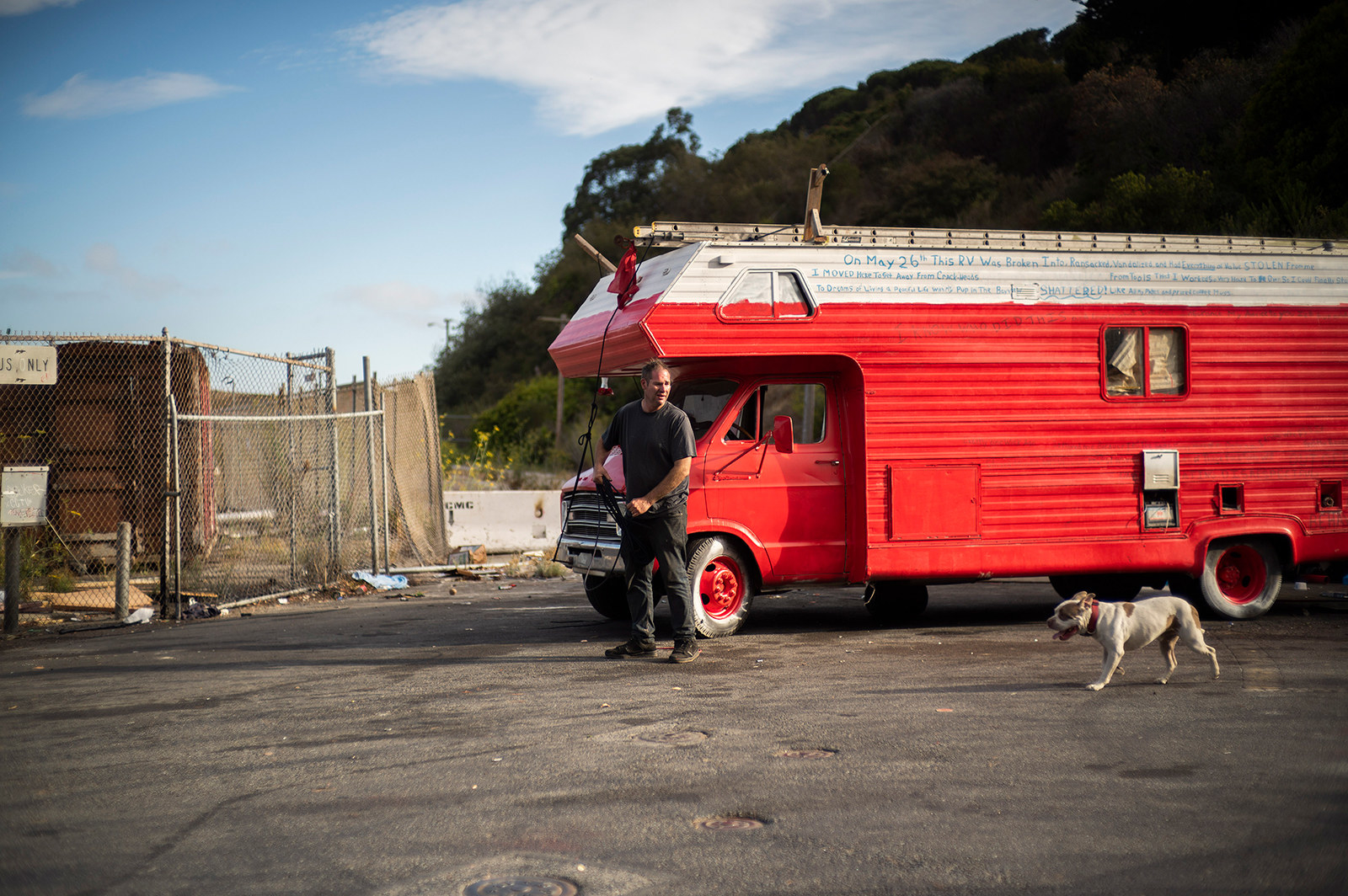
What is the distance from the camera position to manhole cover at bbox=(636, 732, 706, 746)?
5316mm

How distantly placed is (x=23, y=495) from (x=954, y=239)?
8378 millimetres

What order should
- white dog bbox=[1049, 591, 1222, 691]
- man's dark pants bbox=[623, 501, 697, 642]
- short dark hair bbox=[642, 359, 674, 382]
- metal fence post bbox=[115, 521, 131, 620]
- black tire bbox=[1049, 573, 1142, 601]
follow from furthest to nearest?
1. metal fence post bbox=[115, 521, 131, 620]
2. black tire bbox=[1049, 573, 1142, 601]
3. short dark hair bbox=[642, 359, 674, 382]
4. man's dark pants bbox=[623, 501, 697, 642]
5. white dog bbox=[1049, 591, 1222, 691]

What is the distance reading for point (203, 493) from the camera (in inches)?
574

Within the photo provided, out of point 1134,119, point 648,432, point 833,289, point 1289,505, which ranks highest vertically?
point 1134,119

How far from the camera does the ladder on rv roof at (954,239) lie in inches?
343

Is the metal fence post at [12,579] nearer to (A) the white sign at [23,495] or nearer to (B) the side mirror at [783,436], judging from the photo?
(A) the white sign at [23,495]

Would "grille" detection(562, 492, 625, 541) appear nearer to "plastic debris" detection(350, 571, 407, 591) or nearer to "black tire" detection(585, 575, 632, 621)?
"black tire" detection(585, 575, 632, 621)

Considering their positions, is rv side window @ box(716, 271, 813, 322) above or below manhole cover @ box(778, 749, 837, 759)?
above

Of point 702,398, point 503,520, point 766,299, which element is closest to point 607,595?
point 702,398

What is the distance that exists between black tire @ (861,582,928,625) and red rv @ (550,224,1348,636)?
0.58 ft

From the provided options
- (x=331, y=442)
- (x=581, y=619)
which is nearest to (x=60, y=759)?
(x=581, y=619)

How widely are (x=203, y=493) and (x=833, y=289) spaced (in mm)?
9921

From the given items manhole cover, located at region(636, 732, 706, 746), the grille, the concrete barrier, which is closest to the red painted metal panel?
the grille

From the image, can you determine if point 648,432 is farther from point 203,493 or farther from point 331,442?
point 203,493
